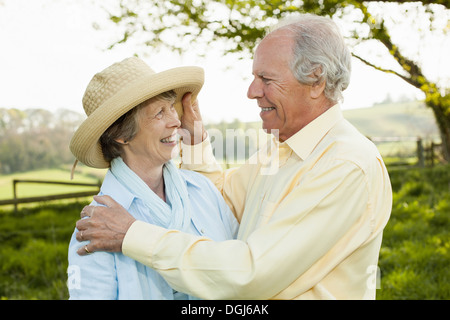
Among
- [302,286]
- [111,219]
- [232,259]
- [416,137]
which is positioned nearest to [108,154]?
[111,219]

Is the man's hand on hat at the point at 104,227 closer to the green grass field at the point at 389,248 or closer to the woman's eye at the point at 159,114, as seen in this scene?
the woman's eye at the point at 159,114

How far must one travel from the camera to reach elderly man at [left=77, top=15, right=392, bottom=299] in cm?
200

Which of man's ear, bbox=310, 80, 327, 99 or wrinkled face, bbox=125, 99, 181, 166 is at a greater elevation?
man's ear, bbox=310, 80, 327, 99

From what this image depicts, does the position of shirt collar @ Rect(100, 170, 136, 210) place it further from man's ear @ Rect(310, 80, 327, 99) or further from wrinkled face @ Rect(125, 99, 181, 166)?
man's ear @ Rect(310, 80, 327, 99)

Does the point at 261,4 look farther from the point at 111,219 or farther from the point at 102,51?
the point at 111,219

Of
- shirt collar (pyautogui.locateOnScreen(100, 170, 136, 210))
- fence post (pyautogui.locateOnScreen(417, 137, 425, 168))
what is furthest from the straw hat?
fence post (pyautogui.locateOnScreen(417, 137, 425, 168))

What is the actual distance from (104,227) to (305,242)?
0.89 metres

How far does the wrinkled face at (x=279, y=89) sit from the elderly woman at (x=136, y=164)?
1.15 feet

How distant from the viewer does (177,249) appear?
202 cm

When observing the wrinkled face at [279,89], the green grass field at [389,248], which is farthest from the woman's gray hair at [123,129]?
the green grass field at [389,248]

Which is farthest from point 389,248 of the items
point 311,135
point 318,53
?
point 318,53

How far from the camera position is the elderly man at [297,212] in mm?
1998

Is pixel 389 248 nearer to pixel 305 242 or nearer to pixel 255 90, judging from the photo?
pixel 255 90

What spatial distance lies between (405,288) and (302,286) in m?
3.61
